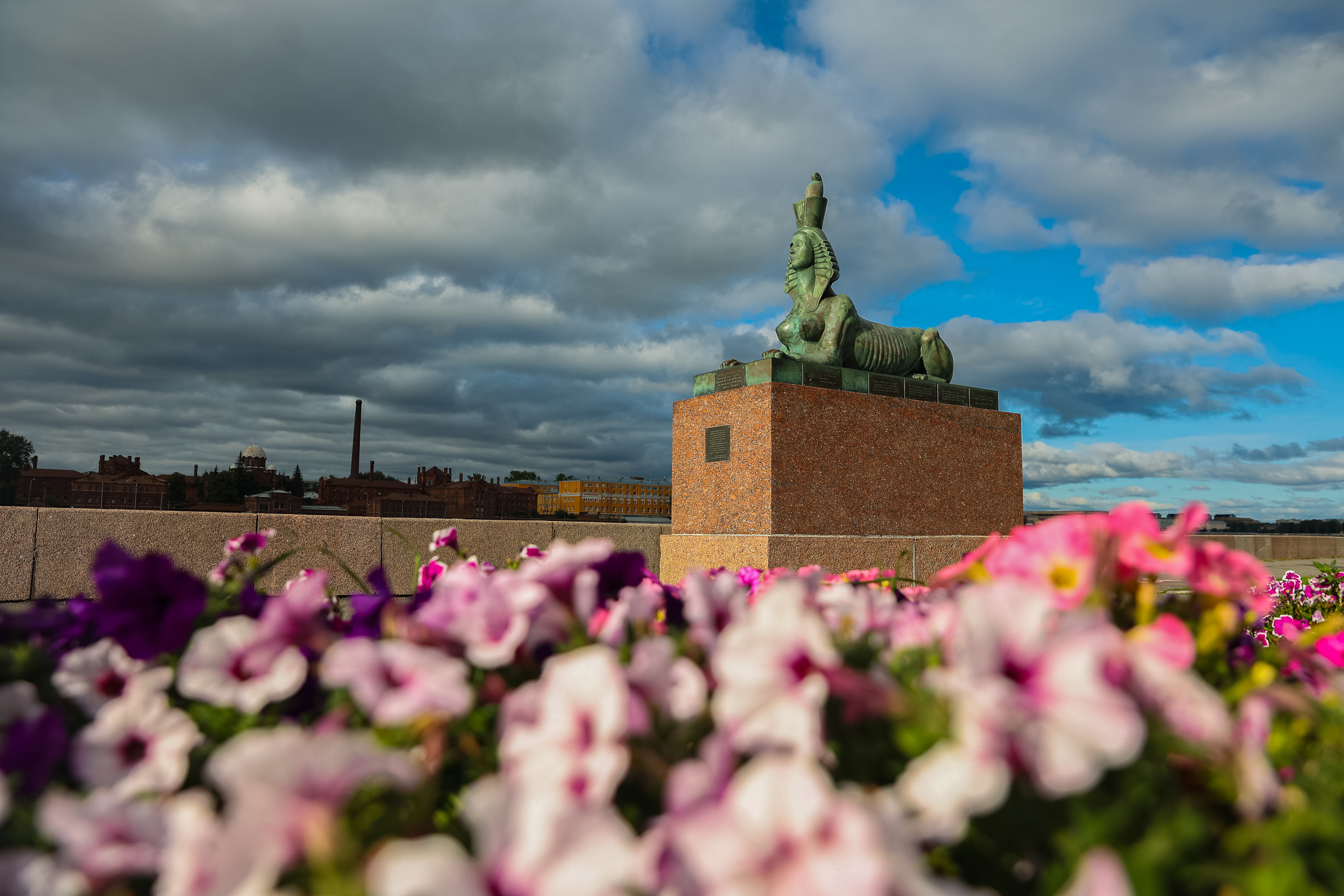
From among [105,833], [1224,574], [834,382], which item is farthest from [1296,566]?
[105,833]

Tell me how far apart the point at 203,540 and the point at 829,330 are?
7.64 m

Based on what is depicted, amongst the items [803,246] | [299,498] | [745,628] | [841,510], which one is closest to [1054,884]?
[745,628]

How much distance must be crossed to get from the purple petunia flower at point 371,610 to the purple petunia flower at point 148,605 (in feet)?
0.72

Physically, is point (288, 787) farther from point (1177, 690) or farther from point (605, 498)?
point (605, 498)

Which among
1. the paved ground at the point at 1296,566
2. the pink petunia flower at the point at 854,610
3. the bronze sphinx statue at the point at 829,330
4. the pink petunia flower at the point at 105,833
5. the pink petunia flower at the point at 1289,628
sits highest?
the bronze sphinx statue at the point at 829,330

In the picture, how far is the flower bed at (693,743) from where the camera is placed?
0.60 m

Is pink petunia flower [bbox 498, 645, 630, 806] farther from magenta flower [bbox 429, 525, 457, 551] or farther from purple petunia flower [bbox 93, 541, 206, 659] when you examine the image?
magenta flower [bbox 429, 525, 457, 551]

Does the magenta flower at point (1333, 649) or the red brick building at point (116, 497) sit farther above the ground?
the red brick building at point (116, 497)

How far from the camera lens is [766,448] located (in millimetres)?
9664

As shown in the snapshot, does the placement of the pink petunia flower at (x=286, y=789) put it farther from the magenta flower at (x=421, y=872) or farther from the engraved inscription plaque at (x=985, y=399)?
the engraved inscription plaque at (x=985, y=399)

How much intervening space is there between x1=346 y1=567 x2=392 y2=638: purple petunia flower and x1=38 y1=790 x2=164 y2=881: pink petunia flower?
0.39m

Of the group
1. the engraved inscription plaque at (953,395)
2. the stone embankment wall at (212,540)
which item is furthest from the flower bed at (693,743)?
the engraved inscription plaque at (953,395)

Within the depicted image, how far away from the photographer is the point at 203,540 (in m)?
7.21

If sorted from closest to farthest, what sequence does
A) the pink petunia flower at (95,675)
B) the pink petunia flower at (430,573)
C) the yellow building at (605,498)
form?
the pink petunia flower at (95,675) < the pink petunia flower at (430,573) < the yellow building at (605,498)
